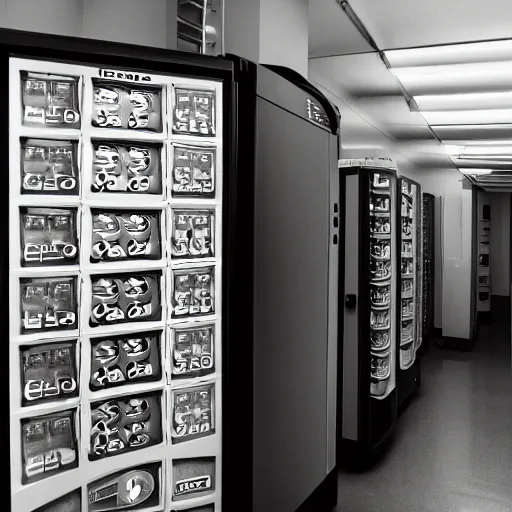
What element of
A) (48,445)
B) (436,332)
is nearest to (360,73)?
(48,445)

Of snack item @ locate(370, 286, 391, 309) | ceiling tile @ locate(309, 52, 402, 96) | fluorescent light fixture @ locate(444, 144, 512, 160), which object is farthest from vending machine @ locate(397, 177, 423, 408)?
fluorescent light fixture @ locate(444, 144, 512, 160)

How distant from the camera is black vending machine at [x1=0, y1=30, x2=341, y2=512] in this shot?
75.0 inches

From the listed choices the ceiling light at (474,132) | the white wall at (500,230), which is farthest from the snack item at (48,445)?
the white wall at (500,230)

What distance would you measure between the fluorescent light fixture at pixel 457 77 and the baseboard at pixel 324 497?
289cm

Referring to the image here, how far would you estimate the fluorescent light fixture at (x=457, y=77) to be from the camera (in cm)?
421

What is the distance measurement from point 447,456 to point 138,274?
346 cm

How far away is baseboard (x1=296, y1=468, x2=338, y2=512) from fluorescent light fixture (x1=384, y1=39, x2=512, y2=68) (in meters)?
2.79

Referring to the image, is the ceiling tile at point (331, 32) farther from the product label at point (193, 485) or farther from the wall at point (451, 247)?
the wall at point (451, 247)

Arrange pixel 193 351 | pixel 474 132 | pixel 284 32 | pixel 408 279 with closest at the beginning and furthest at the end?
pixel 193 351 < pixel 284 32 < pixel 408 279 < pixel 474 132

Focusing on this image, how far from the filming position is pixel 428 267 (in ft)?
31.1

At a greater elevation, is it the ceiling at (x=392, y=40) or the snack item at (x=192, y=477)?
the ceiling at (x=392, y=40)

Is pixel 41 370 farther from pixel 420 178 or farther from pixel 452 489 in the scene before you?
pixel 420 178

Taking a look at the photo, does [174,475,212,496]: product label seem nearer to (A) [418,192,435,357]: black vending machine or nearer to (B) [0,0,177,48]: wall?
(B) [0,0,177,48]: wall

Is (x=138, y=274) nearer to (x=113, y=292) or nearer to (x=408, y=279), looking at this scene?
(x=113, y=292)
